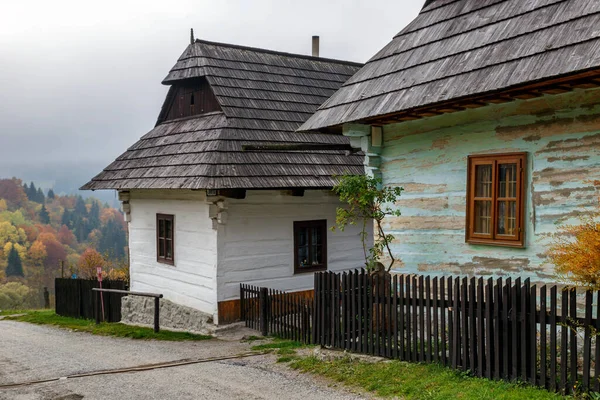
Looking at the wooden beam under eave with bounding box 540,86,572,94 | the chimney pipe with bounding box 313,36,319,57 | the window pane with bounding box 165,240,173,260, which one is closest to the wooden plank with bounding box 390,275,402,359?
the wooden beam under eave with bounding box 540,86,572,94

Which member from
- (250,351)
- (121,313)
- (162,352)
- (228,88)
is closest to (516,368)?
(250,351)

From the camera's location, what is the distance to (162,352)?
981 cm

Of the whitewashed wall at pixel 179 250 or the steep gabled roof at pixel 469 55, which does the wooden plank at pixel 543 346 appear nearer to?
the steep gabled roof at pixel 469 55

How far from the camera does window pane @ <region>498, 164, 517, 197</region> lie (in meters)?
6.75

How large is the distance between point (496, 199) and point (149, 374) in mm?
5175

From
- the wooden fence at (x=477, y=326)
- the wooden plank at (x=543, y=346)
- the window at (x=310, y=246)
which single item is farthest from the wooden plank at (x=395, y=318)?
the window at (x=310, y=246)

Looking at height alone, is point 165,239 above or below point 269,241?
below

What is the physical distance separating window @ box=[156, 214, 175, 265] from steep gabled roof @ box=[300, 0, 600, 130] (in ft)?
18.2

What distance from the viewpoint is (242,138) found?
12055 millimetres

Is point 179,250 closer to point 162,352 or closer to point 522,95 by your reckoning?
point 162,352

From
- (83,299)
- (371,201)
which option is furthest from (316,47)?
(371,201)

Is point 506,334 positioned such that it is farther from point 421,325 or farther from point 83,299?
point 83,299

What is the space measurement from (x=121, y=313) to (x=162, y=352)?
593cm

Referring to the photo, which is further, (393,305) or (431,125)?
(431,125)
